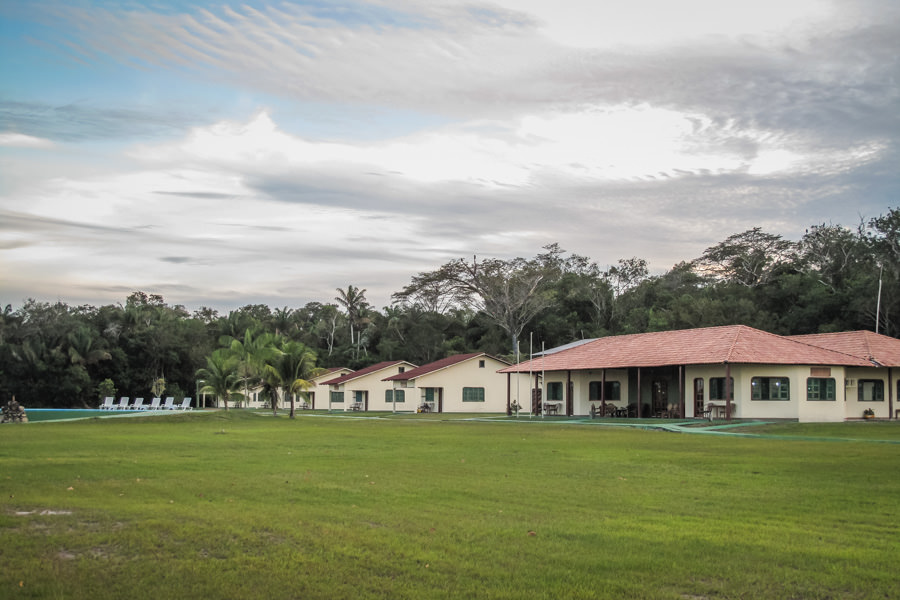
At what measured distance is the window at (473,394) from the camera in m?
59.9

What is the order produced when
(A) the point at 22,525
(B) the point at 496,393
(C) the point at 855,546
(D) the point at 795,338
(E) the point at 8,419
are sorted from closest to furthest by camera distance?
(C) the point at 855,546, (A) the point at 22,525, (E) the point at 8,419, (D) the point at 795,338, (B) the point at 496,393

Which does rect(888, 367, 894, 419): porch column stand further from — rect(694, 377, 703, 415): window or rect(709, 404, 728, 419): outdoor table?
rect(694, 377, 703, 415): window

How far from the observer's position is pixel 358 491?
36.3 ft

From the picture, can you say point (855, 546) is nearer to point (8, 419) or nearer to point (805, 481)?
point (805, 481)

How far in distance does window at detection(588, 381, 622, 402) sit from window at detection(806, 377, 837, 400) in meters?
10.4

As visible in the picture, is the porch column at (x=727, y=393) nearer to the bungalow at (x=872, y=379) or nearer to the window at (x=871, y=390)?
the bungalow at (x=872, y=379)

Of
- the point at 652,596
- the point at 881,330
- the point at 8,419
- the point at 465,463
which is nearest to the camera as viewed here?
the point at 652,596

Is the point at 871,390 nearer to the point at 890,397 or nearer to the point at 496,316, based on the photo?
the point at 890,397

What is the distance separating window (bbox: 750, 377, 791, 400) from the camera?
120 feet

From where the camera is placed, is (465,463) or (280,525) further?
(465,463)


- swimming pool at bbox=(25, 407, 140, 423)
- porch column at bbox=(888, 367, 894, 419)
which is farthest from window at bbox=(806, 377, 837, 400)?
swimming pool at bbox=(25, 407, 140, 423)

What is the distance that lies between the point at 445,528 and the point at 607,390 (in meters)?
38.0

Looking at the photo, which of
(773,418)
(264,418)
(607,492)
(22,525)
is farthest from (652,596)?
(264,418)

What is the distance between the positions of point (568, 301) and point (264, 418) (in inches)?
1732
